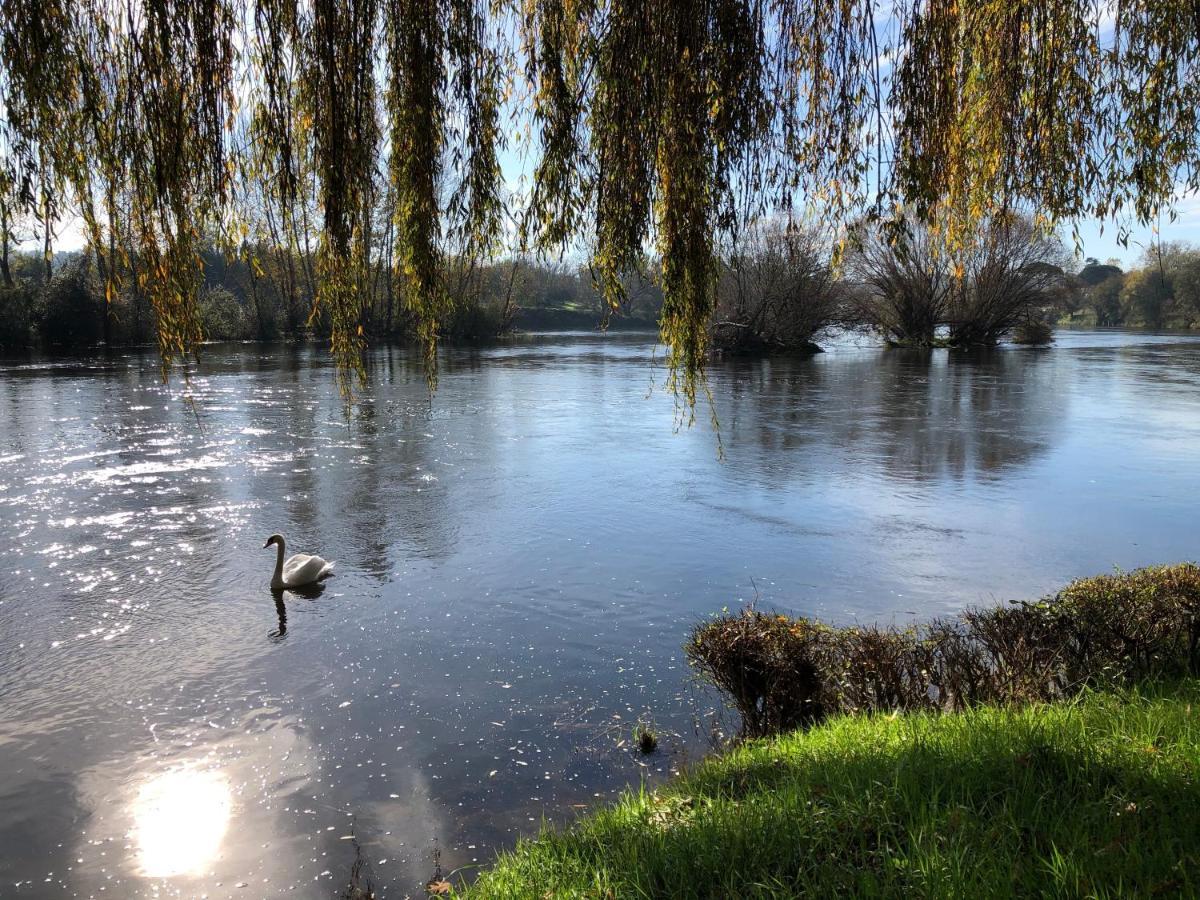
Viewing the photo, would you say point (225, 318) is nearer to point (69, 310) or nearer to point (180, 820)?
point (69, 310)

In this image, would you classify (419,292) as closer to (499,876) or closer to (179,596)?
(499,876)

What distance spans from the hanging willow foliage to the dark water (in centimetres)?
101

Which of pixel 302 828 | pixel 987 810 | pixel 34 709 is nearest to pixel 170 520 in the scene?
pixel 34 709

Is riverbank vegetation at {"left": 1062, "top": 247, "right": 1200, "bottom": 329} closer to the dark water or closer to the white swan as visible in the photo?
the dark water

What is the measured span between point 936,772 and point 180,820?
3.59 m

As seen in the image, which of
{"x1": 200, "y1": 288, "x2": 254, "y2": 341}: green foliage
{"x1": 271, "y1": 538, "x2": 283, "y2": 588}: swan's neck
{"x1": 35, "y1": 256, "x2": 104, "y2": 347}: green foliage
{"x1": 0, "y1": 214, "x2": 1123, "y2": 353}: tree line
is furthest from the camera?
{"x1": 200, "y1": 288, "x2": 254, "y2": 341}: green foliage

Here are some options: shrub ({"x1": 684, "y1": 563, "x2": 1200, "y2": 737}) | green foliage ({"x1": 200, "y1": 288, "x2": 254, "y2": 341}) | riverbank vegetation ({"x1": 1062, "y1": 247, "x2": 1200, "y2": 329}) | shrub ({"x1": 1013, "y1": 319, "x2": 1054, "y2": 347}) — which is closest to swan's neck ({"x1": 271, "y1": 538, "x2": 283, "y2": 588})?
shrub ({"x1": 684, "y1": 563, "x2": 1200, "y2": 737})

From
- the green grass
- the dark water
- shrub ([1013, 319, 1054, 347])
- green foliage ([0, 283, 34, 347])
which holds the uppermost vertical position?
green foliage ([0, 283, 34, 347])

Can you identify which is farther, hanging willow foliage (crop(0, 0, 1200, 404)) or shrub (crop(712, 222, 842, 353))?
shrub (crop(712, 222, 842, 353))

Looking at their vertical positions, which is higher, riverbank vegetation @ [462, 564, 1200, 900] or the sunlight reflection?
riverbank vegetation @ [462, 564, 1200, 900]

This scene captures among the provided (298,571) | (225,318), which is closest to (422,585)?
(298,571)

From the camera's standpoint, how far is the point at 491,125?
13.7 feet

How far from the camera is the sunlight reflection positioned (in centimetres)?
404

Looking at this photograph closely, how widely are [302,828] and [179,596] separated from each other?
384cm
